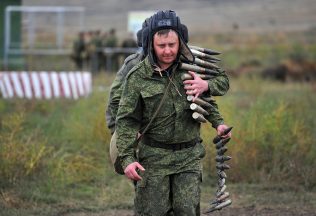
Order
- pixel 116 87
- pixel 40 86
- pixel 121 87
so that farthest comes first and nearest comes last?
pixel 40 86 → pixel 116 87 → pixel 121 87

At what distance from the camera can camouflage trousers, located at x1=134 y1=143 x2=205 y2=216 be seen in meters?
6.32

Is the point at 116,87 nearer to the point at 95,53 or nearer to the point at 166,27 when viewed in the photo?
the point at 166,27

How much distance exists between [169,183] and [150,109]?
54 cm

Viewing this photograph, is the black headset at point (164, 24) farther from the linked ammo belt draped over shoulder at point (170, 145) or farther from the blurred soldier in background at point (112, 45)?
the blurred soldier in background at point (112, 45)

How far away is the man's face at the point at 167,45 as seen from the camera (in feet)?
20.2

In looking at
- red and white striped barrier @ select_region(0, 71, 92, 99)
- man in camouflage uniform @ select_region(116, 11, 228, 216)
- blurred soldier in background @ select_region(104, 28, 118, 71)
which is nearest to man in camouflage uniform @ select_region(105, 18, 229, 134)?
man in camouflage uniform @ select_region(116, 11, 228, 216)

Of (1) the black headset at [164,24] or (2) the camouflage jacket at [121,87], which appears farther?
(2) the camouflage jacket at [121,87]

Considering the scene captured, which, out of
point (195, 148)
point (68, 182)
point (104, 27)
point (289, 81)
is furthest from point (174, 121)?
point (104, 27)

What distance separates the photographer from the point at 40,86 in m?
19.5

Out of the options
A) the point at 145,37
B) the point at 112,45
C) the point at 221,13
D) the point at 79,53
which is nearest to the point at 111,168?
the point at 145,37

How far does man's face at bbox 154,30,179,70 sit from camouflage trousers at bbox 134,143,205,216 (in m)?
0.68

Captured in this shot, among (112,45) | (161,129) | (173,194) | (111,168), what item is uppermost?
(161,129)

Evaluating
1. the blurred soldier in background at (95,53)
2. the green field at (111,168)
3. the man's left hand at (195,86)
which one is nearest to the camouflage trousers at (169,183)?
the man's left hand at (195,86)

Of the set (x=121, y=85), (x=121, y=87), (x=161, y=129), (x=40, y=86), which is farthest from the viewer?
(x=40, y=86)
